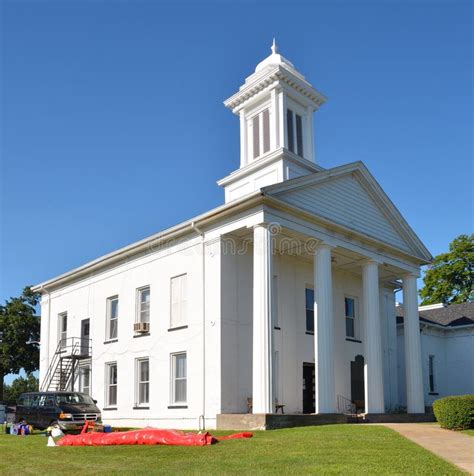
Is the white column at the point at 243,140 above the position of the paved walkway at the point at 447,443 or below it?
above

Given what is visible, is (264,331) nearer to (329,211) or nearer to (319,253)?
(319,253)

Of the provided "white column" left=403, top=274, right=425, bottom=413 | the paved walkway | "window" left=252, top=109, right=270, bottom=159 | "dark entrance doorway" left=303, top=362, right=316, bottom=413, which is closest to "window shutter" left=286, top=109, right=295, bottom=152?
"window" left=252, top=109, right=270, bottom=159

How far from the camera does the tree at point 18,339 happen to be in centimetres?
5141

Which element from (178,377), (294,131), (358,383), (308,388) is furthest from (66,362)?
(294,131)

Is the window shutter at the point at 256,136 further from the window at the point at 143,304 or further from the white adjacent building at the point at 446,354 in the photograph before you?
the white adjacent building at the point at 446,354

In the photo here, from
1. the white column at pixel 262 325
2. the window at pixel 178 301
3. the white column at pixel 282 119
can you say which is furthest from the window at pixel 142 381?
the white column at pixel 282 119

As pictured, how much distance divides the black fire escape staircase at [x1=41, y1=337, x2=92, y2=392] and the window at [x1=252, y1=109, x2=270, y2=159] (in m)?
12.6

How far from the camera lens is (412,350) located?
29453mm

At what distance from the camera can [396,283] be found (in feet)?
112

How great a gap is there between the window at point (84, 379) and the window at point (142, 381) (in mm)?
4618

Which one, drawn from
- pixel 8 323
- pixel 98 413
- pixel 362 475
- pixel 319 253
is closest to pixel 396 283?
pixel 319 253

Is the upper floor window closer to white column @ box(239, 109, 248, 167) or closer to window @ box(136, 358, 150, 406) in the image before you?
white column @ box(239, 109, 248, 167)

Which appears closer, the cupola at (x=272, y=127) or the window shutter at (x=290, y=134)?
the cupola at (x=272, y=127)

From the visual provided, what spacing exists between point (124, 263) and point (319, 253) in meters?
9.83
